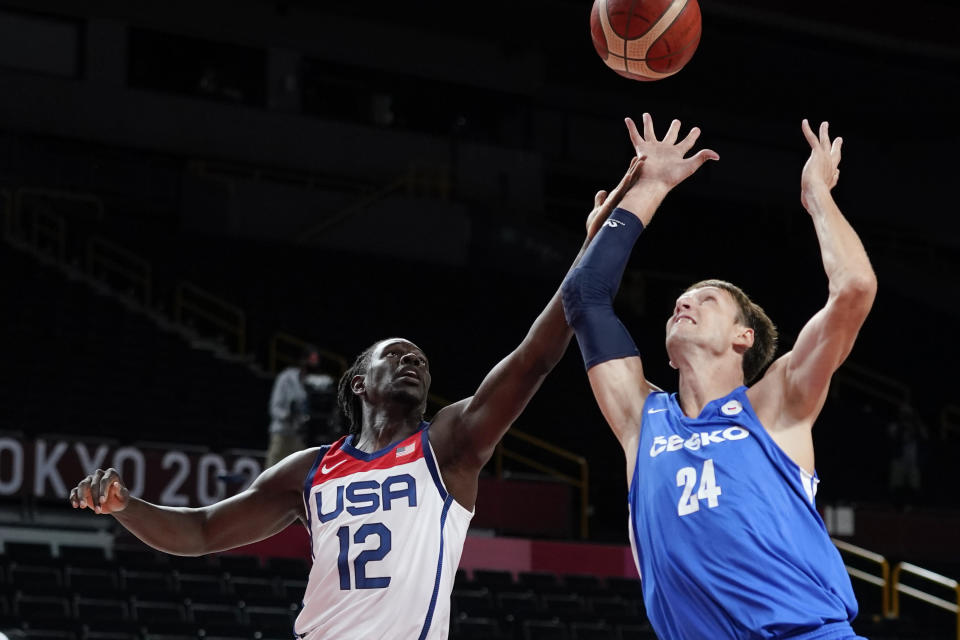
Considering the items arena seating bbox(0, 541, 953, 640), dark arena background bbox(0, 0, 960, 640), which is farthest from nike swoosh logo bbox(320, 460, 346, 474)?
dark arena background bbox(0, 0, 960, 640)

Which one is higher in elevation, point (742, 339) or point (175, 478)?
point (175, 478)

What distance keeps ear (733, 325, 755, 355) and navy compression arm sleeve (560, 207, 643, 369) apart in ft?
0.85

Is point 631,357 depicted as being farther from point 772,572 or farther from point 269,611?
point 269,611

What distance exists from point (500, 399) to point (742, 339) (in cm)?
90

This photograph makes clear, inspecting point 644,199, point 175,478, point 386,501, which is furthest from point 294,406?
point 644,199

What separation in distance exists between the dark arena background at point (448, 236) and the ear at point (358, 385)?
23.5ft

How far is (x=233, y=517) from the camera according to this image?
465 centimetres

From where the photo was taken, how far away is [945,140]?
2783 centimetres

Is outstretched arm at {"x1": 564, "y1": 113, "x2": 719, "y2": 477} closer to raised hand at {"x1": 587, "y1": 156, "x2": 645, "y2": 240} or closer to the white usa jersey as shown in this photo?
raised hand at {"x1": 587, "y1": 156, "x2": 645, "y2": 240}

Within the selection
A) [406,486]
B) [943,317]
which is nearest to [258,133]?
[943,317]

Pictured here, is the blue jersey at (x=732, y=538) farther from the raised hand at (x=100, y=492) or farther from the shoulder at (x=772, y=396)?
the raised hand at (x=100, y=492)

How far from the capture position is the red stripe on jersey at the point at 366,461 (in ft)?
14.7

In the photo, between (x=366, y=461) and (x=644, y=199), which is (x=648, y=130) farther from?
(x=366, y=461)

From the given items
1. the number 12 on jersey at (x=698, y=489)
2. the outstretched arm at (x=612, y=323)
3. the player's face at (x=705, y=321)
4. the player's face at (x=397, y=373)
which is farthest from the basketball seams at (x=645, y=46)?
the number 12 on jersey at (x=698, y=489)
